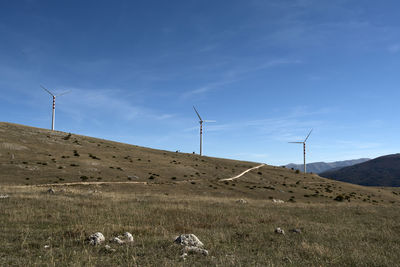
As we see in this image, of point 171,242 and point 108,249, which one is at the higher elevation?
point 108,249

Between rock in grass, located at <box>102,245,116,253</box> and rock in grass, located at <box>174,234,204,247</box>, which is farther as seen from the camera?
rock in grass, located at <box>174,234,204,247</box>

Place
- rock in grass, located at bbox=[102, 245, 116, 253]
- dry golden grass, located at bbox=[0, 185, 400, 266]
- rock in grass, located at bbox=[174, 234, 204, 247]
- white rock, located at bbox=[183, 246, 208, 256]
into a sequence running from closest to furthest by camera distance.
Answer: dry golden grass, located at bbox=[0, 185, 400, 266] < rock in grass, located at bbox=[102, 245, 116, 253] < white rock, located at bbox=[183, 246, 208, 256] < rock in grass, located at bbox=[174, 234, 204, 247]

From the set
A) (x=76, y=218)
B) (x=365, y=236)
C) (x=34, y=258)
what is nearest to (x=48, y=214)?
(x=76, y=218)

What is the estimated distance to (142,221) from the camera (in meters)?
18.1

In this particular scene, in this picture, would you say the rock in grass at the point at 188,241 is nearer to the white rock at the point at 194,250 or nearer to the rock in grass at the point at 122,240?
the white rock at the point at 194,250

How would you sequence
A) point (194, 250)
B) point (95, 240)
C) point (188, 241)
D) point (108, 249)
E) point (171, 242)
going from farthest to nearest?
point (171, 242) → point (188, 241) → point (95, 240) → point (194, 250) → point (108, 249)

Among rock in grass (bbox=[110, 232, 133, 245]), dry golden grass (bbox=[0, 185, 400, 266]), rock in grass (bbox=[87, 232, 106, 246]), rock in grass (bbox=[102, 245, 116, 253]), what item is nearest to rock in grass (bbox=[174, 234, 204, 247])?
dry golden grass (bbox=[0, 185, 400, 266])

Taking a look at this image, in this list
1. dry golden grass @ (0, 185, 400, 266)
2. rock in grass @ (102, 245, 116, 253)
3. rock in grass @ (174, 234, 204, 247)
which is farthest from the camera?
rock in grass @ (174, 234, 204, 247)

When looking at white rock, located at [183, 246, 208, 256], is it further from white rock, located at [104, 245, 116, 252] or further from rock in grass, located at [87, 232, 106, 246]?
rock in grass, located at [87, 232, 106, 246]

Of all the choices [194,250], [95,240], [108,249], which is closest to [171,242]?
[194,250]

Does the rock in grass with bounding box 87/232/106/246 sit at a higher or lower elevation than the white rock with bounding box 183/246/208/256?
higher

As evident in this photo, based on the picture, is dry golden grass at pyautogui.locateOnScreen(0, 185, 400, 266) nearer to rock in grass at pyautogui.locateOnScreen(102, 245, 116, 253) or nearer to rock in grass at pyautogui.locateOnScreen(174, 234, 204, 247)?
rock in grass at pyautogui.locateOnScreen(102, 245, 116, 253)

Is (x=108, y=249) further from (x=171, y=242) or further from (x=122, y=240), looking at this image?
(x=171, y=242)

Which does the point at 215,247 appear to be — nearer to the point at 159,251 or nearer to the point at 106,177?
the point at 159,251
